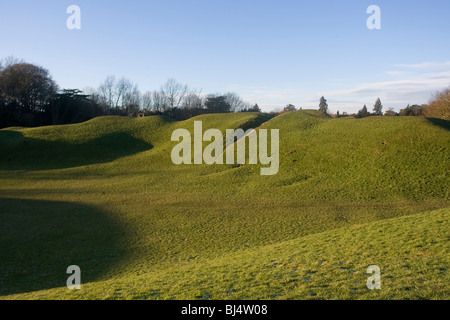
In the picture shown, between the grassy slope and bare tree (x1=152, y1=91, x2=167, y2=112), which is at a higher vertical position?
bare tree (x1=152, y1=91, x2=167, y2=112)

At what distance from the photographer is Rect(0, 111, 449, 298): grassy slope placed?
1532 centimetres

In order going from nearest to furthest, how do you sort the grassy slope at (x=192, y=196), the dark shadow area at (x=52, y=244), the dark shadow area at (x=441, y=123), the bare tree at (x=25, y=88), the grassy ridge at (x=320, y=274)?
the grassy ridge at (x=320, y=274) < the dark shadow area at (x=52, y=244) < the grassy slope at (x=192, y=196) < the dark shadow area at (x=441, y=123) < the bare tree at (x=25, y=88)

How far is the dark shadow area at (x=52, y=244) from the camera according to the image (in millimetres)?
13445

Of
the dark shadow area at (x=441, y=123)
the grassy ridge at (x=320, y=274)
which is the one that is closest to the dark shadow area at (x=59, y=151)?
the grassy ridge at (x=320, y=274)

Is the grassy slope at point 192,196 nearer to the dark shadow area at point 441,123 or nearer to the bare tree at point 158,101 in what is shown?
the dark shadow area at point 441,123

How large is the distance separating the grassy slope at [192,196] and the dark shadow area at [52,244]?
0.08 m

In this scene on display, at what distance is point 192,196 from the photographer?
28.5m

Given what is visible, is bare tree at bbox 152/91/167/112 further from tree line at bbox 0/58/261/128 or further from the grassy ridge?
the grassy ridge

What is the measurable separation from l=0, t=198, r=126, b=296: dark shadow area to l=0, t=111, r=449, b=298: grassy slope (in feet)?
0.25

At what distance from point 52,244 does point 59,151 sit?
111ft

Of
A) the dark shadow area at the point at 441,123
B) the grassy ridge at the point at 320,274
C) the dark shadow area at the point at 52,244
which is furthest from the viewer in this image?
the dark shadow area at the point at 441,123

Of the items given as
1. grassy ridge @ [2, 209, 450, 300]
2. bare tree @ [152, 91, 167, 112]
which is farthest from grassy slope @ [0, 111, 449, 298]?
bare tree @ [152, 91, 167, 112]

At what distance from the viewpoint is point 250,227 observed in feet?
65.0

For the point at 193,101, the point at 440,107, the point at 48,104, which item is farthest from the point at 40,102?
the point at 440,107
